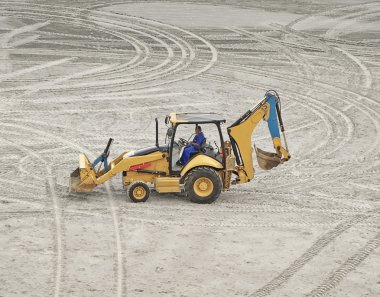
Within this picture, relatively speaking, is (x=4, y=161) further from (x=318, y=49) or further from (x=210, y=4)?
(x=210, y=4)

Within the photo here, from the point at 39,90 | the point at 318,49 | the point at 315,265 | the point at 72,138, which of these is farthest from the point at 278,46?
the point at 315,265

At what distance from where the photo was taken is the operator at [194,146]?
698 inches

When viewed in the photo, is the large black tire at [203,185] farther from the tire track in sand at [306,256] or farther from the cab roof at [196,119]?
the tire track in sand at [306,256]

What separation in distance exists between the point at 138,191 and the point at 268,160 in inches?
120

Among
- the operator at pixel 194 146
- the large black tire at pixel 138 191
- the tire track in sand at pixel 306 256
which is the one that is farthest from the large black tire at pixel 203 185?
the tire track in sand at pixel 306 256

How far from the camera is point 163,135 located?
23.1 metres

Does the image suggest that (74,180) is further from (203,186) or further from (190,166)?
(203,186)

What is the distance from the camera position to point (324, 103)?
26594mm

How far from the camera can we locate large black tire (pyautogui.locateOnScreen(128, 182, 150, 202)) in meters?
17.5

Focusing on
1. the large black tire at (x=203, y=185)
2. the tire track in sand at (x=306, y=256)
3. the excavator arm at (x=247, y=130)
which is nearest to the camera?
the tire track in sand at (x=306, y=256)

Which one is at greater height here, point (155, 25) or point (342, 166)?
point (155, 25)

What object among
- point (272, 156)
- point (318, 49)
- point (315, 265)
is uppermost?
point (318, 49)

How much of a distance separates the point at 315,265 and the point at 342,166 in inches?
245

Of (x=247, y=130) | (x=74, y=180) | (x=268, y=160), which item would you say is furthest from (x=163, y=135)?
(x=74, y=180)
